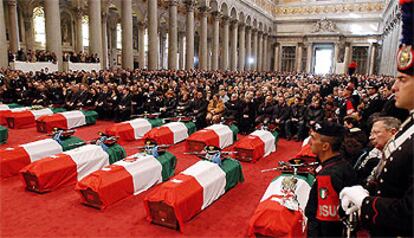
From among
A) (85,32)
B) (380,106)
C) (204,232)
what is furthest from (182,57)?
(204,232)

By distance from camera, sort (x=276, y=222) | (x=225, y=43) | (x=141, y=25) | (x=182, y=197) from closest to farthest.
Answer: (x=276, y=222), (x=182, y=197), (x=141, y=25), (x=225, y=43)

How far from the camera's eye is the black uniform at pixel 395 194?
5.26ft

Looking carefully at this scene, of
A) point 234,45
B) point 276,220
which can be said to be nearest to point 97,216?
point 276,220

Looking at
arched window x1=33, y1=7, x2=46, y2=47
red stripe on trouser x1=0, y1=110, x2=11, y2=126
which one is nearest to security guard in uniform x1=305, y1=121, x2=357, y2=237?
red stripe on trouser x1=0, y1=110, x2=11, y2=126

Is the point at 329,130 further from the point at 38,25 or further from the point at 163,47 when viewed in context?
the point at 163,47

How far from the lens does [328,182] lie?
255cm

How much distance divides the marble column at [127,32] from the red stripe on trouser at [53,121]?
36.4 feet

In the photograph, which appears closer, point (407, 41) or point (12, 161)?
point (407, 41)

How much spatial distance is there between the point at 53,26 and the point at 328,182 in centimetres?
1713

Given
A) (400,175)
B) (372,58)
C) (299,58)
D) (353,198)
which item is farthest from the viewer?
(299,58)

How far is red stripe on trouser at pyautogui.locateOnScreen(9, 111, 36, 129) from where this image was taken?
390 inches

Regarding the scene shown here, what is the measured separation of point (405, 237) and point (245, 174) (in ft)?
16.1

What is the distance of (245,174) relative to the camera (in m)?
6.53

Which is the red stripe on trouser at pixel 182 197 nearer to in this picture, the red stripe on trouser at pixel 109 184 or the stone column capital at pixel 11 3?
the red stripe on trouser at pixel 109 184
